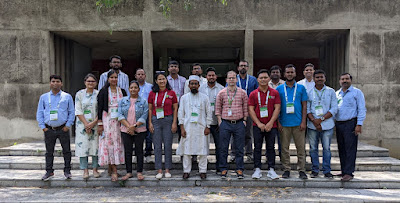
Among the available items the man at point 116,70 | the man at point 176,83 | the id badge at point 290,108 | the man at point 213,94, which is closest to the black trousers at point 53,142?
the man at point 116,70

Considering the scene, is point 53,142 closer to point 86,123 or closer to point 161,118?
point 86,123

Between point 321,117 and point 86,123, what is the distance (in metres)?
3.88

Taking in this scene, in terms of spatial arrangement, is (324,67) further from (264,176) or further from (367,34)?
(264,176)

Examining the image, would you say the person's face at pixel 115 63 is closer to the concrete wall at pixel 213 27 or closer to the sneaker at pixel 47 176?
the concrete wall at pixel 213 27

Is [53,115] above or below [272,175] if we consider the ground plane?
above

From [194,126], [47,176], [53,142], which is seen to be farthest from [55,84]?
[194,126]

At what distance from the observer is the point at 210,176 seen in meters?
4.96

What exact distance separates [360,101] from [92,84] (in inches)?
175

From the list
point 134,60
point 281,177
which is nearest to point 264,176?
point 281,177

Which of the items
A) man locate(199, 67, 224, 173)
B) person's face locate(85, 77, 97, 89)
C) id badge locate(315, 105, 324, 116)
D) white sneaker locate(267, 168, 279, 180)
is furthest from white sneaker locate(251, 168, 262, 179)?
person's face locate(85, 77, 97, 89)

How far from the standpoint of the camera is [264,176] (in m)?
4.95

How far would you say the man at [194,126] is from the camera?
15.7 feet

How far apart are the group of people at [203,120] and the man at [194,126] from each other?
0.02 meters

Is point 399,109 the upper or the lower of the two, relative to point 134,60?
lower
